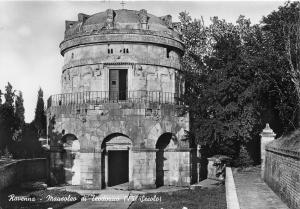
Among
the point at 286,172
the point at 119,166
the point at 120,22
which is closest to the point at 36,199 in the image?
the point at 119,166

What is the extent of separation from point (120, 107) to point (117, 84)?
2631 millimetres

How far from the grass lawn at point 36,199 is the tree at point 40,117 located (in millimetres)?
17119

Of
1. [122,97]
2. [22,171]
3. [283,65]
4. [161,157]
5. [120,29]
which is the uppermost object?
[120,29]

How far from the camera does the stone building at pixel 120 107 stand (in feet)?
76.0

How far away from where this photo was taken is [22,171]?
2566cm

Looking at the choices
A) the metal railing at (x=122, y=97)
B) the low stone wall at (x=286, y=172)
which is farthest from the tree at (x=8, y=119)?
the low stone wall at (x=286, y=172)

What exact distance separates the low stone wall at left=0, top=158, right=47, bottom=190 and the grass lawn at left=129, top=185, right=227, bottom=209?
7.16 m

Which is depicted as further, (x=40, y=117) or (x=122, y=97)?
Result: (x=40, y=117)

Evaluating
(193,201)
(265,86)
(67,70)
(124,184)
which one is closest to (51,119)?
(67,70)

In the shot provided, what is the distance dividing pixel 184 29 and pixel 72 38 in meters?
12.9

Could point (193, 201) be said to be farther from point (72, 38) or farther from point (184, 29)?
point (184, 29)

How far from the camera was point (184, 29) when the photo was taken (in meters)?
36.4

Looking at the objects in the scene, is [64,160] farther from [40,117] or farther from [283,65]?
[40,117]

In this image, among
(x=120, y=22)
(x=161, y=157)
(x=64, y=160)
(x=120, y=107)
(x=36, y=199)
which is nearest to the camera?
(x=36, y=199)
